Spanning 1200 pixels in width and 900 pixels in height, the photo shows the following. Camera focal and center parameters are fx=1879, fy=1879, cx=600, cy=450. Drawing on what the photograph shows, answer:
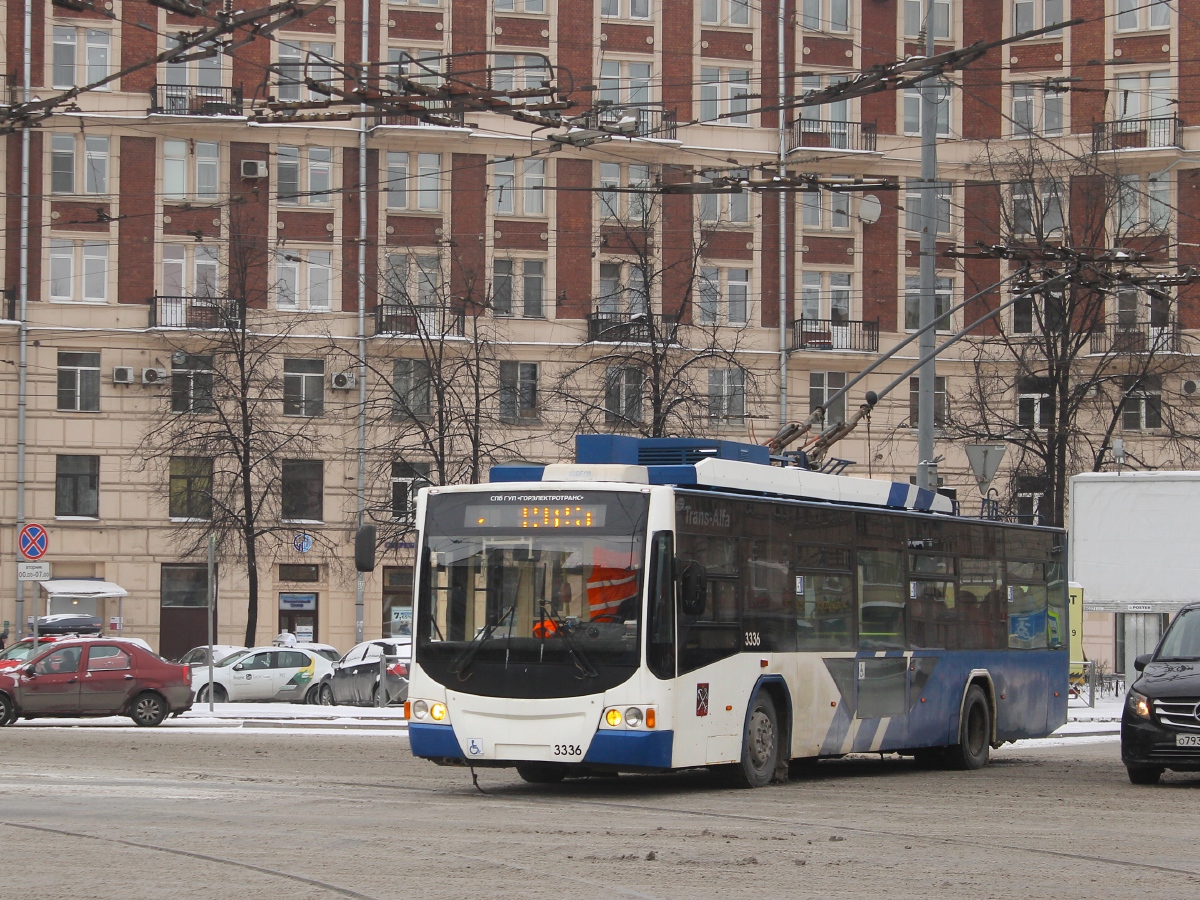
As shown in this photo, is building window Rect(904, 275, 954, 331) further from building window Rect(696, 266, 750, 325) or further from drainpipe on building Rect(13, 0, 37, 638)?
drainpipe on building Rect(13, 0, 37, 638)

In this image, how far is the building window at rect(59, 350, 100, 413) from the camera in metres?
46.9

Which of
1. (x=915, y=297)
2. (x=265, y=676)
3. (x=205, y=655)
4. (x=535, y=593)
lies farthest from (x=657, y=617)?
(x=915, y=297)

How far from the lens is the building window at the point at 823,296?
5109cm

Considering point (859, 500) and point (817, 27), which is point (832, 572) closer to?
point (859, 500)

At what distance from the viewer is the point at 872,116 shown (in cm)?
5109

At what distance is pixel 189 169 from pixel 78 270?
3761mm

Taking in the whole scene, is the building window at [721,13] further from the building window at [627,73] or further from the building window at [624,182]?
the building window at [624,182]

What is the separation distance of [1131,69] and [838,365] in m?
10.9

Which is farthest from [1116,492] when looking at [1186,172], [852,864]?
[852,864]

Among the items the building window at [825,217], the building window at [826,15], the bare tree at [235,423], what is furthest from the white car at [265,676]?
the building window at [826,15]

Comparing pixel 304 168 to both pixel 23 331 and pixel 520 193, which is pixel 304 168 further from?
pixel 23 331

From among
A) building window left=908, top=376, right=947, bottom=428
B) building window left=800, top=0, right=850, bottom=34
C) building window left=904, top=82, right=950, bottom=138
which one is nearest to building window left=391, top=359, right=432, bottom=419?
building window left=908, top=376, right=947, bottom=428

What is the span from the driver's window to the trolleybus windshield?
1365 cm

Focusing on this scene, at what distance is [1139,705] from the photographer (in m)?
16.7
